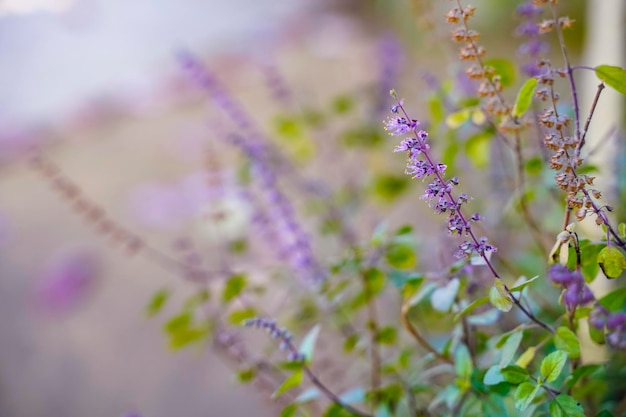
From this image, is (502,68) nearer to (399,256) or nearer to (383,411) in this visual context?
(399,256)

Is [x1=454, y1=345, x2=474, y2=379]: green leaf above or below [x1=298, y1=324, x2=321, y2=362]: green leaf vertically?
below

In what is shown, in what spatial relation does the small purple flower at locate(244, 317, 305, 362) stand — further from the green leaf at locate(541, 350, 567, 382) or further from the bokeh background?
the bokeh background

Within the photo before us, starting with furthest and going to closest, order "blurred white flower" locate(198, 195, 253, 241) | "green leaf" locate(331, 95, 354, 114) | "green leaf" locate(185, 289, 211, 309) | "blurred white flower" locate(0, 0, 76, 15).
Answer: "blurred white flower" locate(0, 0, 76, 15) → "green leaf" locate(331, 95, 354, 114) → "blurred white flower" locate(198, 195, 253, 241) → "green leaf" locate(185, 289, 211, 309)

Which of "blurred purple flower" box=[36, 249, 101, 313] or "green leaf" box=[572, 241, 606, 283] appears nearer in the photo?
"green leaf" box=[572, 241, 606, 283]

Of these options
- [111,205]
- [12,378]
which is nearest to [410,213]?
[111,205]

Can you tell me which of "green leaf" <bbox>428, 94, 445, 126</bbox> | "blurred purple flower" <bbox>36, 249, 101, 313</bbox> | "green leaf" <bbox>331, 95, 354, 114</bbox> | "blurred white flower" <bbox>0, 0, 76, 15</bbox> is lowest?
"blurred purple flower" <bbox>36, 249, 101, 313</bbox>

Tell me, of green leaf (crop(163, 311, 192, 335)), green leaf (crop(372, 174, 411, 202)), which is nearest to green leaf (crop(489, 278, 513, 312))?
green leaf (crop(163, 311, 192, 335))

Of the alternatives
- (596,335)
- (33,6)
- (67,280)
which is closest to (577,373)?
(596,335)
